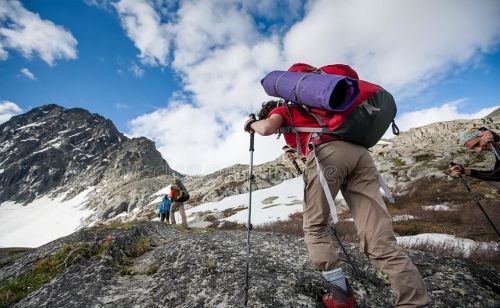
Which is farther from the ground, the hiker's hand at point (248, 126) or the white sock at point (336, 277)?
the hiker's hand at point (248, 126)

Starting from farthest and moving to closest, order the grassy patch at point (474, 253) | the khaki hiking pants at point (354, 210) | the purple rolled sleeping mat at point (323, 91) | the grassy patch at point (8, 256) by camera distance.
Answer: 1. the grassy patch at point (8, 256)
2. the grassy patch at point (474, 253)
3. the khaki hiking pants at point (354, 210)
4. the purple rolled sleeping mat at point (323, 91)

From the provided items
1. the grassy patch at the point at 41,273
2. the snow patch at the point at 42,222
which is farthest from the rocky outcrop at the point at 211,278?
the snow patch at the point at 42,222

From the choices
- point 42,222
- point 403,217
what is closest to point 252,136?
point 403,217

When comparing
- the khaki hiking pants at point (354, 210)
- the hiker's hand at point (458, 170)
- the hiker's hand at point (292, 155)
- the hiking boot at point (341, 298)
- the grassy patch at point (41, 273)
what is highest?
the hiker's hand at point (292, 155)

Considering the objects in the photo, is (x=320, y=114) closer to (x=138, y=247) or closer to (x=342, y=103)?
(x=342, y=103)

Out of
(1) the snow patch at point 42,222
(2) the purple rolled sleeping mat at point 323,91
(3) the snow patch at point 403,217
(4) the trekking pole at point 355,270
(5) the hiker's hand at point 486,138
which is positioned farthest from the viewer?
(1) the snow patch at point 42,222

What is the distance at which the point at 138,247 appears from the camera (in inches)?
295

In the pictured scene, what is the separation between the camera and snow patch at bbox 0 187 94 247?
128 meters

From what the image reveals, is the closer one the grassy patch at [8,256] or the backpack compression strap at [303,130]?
the backpack compression strap at [303,130]

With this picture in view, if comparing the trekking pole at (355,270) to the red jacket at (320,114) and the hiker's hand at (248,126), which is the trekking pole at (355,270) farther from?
the hiker's hand at (248,126)

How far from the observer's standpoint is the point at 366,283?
15.9 ft

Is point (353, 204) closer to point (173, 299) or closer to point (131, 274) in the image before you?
point (173, 299)

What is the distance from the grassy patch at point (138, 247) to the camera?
710cm

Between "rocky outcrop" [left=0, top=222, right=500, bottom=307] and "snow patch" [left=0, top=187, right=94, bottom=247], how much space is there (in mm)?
135128
